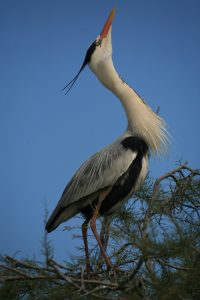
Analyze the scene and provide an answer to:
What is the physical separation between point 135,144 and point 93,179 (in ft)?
1.43

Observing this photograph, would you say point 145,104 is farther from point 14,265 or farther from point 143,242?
point 143,242

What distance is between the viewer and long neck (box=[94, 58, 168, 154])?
4.55 metres

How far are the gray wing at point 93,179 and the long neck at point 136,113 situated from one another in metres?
0.23

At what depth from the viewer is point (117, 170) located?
4320 mm

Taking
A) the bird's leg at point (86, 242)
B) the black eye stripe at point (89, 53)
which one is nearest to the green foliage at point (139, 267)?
the bird's leg at point (86, 242)

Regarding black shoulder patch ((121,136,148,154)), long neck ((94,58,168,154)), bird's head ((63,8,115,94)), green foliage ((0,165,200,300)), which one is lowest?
green foliage ((0,165,200,300))

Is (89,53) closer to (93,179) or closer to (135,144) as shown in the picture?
(135,144)

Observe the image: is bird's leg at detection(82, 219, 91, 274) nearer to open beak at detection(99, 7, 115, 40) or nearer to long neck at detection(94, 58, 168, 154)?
long neck at detection(94, 58, 168, 154)

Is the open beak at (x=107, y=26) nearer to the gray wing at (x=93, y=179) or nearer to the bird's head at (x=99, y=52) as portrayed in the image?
the bird's head at (x=99, y=52)

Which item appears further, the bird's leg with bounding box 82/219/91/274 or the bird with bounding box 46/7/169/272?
the bird with bounding box 46/7/169/272

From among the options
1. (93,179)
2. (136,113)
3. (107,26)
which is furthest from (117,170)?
(107,26)

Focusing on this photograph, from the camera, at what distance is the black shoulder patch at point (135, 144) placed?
4363 mm

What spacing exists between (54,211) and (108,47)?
5.21 feet

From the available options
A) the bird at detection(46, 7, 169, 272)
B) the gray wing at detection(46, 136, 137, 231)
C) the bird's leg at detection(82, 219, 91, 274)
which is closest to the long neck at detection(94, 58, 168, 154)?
the bird at detection(46, 7, 169, 272)
